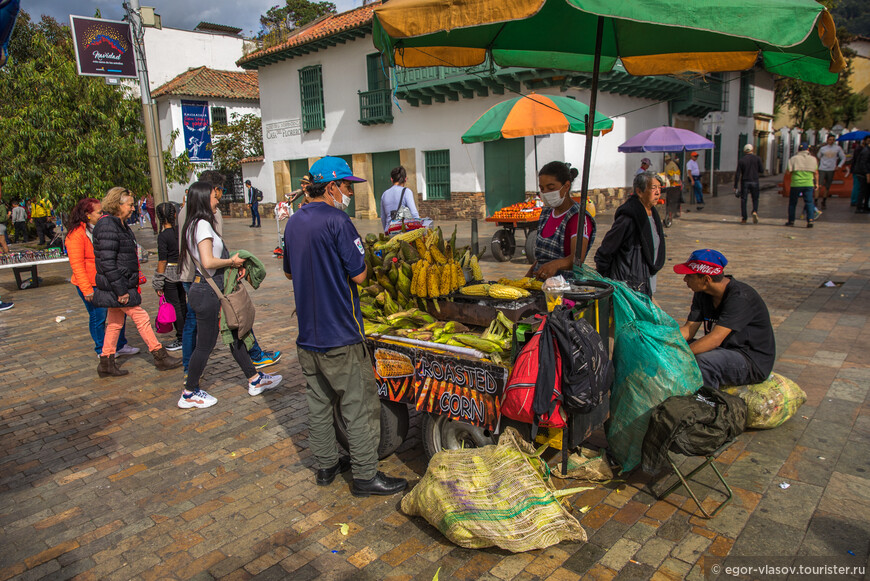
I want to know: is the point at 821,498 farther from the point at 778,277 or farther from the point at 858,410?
the point at 778,277

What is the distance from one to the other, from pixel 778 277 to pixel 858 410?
497cm

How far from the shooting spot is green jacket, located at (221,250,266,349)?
16.4 ft

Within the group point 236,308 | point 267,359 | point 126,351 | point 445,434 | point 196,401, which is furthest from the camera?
point 126,351

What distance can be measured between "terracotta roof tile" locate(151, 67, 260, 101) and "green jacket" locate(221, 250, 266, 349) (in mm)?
27836

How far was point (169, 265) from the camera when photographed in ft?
21.0

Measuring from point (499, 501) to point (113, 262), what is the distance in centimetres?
479

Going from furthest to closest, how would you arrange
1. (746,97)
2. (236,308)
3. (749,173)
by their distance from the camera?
(746,97) < (749,173) < (236,308)

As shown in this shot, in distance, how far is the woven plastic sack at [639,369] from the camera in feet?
11.3

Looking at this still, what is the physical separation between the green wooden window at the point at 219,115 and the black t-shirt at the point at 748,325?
32.7 metres

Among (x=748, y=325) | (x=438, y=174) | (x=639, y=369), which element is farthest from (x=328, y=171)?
(x=438, y=174)

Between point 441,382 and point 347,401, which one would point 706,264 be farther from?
point 347,401

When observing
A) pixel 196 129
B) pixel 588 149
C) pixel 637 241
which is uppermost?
pixel 196 129

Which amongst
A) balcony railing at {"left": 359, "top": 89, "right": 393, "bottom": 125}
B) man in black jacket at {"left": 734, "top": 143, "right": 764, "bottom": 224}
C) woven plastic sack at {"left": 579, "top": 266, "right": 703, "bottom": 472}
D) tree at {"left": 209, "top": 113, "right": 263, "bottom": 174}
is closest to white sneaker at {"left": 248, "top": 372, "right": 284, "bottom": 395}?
woven plastic sack at {"left": 579, "top": 266, "right": 703, "bottom": 472}

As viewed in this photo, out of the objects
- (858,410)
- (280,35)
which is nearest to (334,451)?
(858,410)
